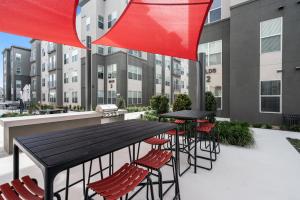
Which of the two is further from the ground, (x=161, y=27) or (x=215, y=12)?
(x=215, y=12)

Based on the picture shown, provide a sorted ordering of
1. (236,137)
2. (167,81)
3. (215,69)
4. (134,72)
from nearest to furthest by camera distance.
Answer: (236,137), (215,69), (134,72), (167,81)

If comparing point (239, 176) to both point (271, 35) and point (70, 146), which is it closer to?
point (70, 146)

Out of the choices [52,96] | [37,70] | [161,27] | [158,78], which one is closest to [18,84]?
[37,70]

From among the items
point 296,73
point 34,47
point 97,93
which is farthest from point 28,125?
point 34,47

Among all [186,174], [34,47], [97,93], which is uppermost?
[34,47]

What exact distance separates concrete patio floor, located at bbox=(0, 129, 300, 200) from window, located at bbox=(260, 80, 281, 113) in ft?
12.7

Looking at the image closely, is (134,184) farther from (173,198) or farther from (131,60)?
(131,60)

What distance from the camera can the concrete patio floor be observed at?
2.80 metres

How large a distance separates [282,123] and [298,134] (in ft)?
3.81

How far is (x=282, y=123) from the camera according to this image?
25.7 ft

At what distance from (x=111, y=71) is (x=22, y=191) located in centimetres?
1875

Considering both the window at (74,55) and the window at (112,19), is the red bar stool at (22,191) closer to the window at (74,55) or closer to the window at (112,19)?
the window at (112,19)

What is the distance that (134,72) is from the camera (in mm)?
20328

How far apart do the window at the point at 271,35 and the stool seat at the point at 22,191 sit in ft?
35.2
